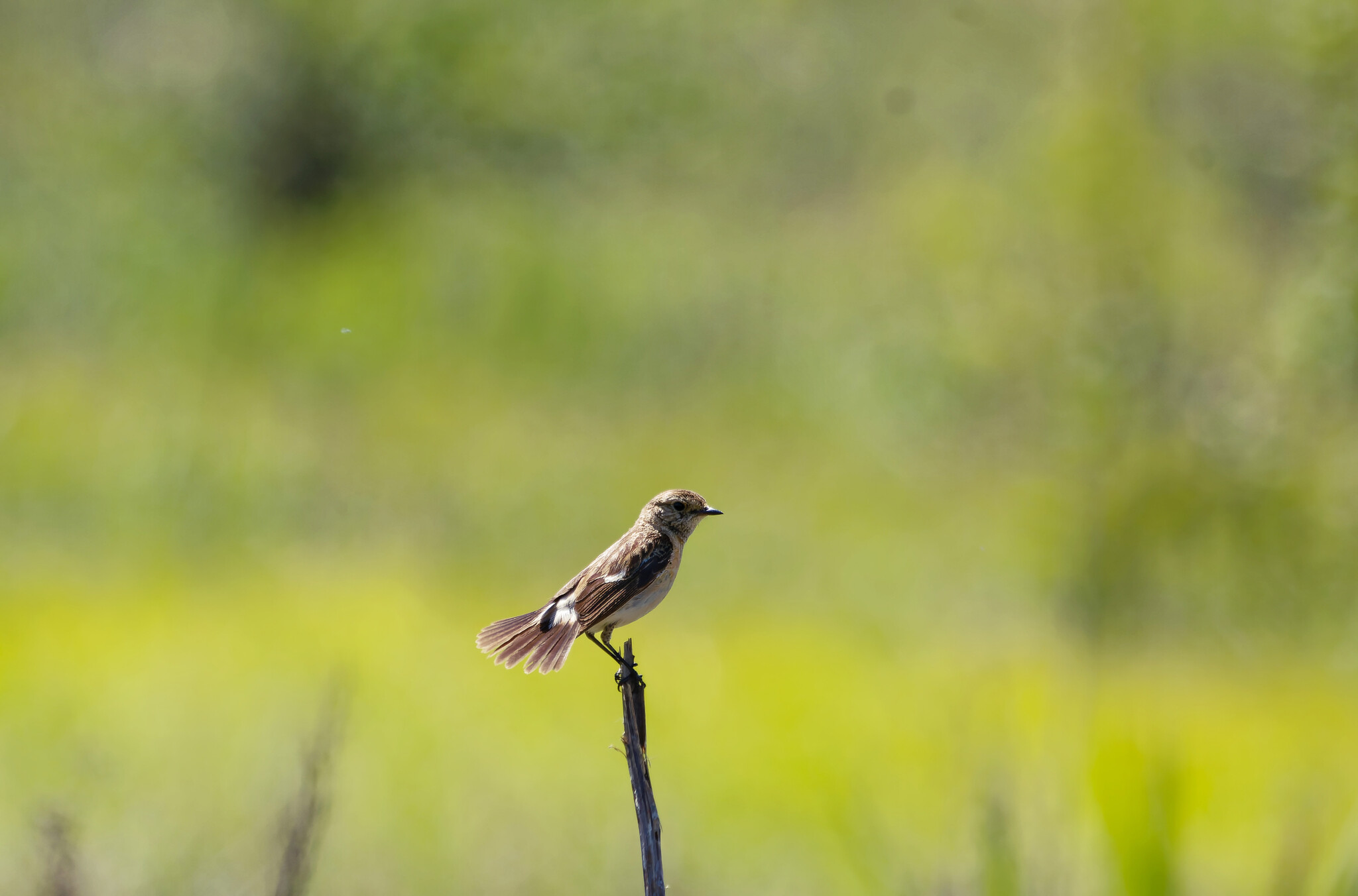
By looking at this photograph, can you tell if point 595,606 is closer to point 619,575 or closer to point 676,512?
point 619,575

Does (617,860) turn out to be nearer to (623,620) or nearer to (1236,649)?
(623,620)

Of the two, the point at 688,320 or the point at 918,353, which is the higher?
the point at 688,320

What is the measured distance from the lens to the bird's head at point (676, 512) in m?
3.96

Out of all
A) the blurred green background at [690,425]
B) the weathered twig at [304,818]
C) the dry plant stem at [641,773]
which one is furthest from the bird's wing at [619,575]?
the blurred green background at [690,425]

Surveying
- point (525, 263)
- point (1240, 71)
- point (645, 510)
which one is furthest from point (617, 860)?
point (1240, 71)

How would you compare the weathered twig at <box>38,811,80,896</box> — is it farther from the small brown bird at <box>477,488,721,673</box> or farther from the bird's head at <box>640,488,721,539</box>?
the bird's head at <box>640,488,721,539</box>

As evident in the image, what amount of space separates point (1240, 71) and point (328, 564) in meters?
13.5

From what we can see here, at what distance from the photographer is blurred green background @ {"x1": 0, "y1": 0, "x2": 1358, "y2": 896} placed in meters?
9.52

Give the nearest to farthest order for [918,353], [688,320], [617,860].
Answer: [617,860]
[918,353]
[688,320]

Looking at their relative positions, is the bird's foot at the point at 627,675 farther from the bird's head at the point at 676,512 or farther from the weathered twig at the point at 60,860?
the weathered twig at the point at 60,860

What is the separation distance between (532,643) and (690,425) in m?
13.0

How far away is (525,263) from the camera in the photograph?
18500 millimetres

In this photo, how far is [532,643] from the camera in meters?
3.56

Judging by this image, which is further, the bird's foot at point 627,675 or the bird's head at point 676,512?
the bird's head at point 676,512
